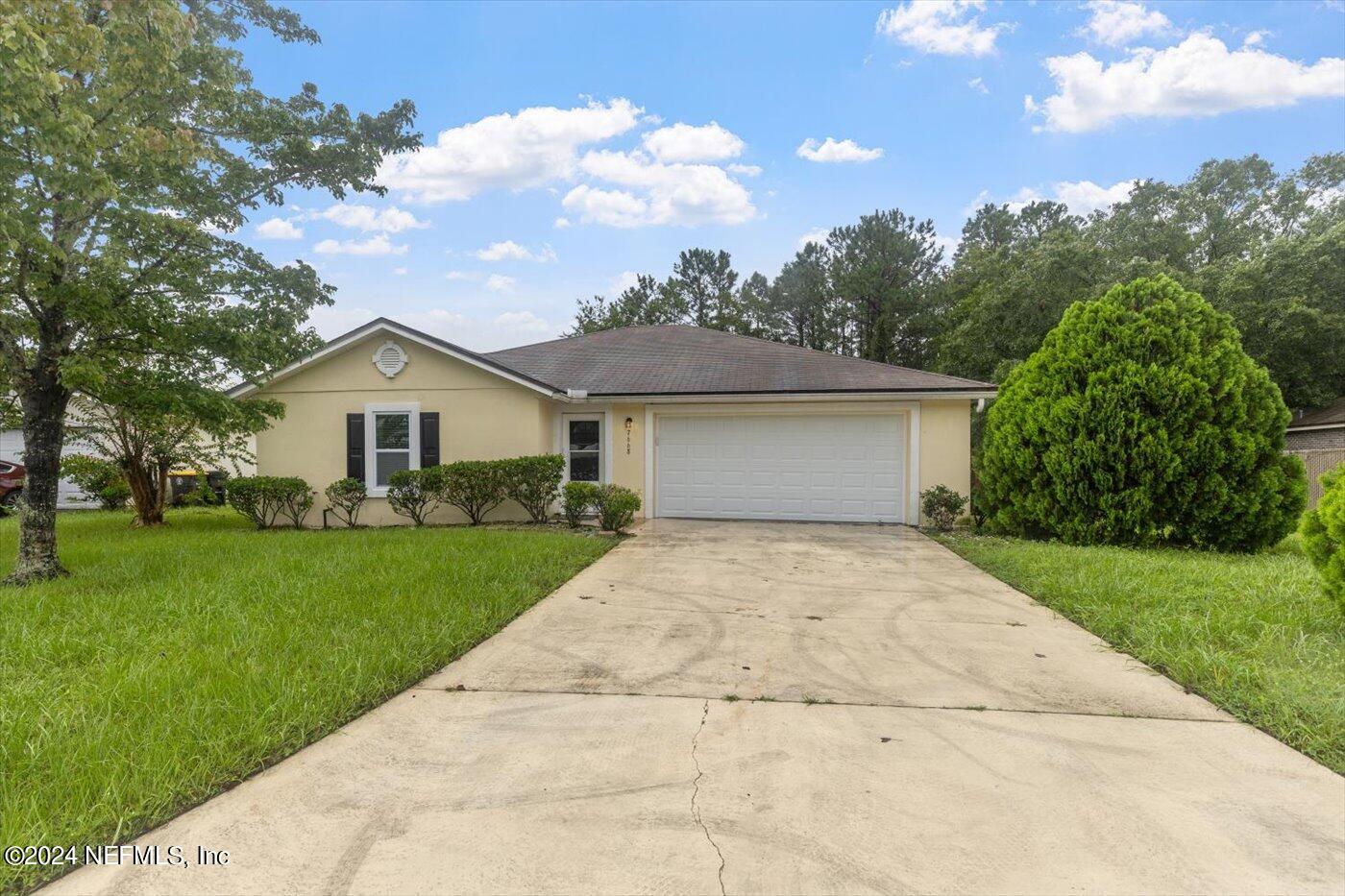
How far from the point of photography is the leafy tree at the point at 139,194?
477 centimetres

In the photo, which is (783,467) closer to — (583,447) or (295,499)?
(583,447)

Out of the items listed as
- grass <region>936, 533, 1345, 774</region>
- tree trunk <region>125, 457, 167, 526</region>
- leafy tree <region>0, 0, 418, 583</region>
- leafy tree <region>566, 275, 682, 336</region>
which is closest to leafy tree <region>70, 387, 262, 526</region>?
tree trunk <region>125, 457, 167, 526</region>

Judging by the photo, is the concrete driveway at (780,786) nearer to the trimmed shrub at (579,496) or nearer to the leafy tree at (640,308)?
the trimmed shrub at (579,496)

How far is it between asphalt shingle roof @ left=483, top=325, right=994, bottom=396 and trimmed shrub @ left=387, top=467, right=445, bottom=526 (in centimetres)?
271

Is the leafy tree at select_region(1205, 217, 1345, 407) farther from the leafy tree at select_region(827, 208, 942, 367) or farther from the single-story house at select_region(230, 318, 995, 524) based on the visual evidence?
the single-story house at select_region(230, 318, 995, 524)

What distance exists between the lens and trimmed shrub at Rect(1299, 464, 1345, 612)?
393 centimetres

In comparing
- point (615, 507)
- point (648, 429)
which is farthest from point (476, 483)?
A: point (648, 429)

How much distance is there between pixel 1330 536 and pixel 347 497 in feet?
38.6

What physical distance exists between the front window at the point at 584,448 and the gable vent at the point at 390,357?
308cm

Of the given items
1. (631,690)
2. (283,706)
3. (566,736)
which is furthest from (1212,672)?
(283,706)

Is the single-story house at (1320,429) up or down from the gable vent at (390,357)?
down

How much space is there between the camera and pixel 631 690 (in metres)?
3.32

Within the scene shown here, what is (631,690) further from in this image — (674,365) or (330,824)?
(674,365)

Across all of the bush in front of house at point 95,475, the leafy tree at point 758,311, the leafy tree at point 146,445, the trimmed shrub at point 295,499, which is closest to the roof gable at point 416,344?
the leafy tree at point 146,445
